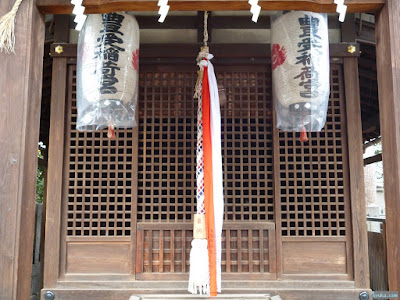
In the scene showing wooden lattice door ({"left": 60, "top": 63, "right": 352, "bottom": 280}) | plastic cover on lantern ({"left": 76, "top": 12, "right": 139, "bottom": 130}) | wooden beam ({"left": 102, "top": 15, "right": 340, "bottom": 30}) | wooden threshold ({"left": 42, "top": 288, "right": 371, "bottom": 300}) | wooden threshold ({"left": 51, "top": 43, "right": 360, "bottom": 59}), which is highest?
wooden beam ({"left": 102, "top": 15, "right": 340, "bottom": 30})

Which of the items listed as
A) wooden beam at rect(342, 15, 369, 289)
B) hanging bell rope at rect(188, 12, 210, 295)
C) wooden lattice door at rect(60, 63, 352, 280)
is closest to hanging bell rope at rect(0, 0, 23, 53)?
hanging bell rope at rect(188, 12, 210, 295)

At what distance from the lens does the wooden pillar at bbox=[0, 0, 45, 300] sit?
8.91ft

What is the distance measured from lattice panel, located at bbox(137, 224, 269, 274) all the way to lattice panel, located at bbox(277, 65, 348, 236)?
389mm

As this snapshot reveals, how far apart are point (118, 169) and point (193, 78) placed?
1.45m

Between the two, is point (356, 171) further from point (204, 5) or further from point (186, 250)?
point (204, 5)

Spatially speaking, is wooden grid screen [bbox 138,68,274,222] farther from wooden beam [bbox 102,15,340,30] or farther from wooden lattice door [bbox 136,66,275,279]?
wooden beam [bbox 102,15,340,30]

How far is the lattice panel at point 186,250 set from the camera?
451 centimetres

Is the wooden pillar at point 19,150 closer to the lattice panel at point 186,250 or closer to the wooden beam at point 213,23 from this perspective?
the lattice panel at point 186,250

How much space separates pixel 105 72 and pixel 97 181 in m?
1.57

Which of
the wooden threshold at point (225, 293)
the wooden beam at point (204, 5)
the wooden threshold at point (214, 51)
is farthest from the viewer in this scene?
the wooden threshold at point (214, 51)

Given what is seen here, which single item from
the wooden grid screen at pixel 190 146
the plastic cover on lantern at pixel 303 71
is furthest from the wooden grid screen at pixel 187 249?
the plastic cover on lantern at pixel 303 71

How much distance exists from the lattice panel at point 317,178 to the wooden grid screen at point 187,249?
38 cm

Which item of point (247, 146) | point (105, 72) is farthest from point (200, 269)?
point (105, 72)

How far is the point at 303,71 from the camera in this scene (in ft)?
11.9
